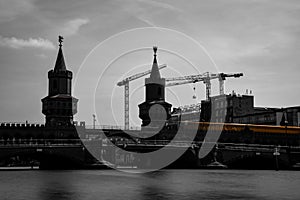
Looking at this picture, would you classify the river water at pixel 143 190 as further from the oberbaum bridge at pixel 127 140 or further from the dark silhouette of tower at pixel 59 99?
the dark silhouette of tower at pixel 59 99

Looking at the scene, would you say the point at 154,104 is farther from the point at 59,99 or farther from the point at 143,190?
the point at 143,190

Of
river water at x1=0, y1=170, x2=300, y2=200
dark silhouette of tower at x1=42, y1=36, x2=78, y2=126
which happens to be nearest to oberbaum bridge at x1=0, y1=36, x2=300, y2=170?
dark silhouette of tower at x1=42, y1=36, x2=78, y2=126

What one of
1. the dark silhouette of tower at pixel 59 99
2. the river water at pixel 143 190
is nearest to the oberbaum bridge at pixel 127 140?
the dark silhouette of tower at pixel 59 99

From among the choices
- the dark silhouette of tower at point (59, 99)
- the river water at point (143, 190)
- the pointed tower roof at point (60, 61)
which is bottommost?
the river water at point (143, 190)

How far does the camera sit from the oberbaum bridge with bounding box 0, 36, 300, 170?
82438mm

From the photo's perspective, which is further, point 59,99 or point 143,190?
point 59,99

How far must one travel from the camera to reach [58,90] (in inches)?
4058

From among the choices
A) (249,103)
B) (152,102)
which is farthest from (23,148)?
(249,103)

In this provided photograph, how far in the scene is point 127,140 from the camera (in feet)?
299

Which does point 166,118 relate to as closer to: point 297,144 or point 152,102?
point 152,102

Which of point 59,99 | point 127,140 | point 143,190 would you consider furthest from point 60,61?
point 143,190

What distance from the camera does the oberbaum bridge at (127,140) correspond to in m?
82.4

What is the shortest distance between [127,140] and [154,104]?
30.2m

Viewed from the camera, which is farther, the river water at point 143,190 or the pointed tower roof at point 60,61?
the pointed tower roof at point 60,61
